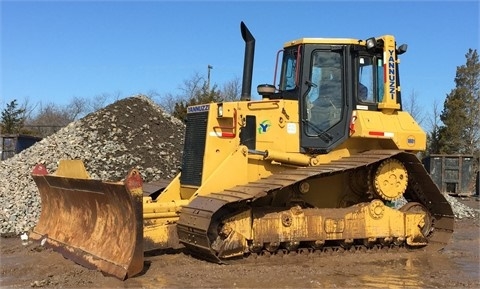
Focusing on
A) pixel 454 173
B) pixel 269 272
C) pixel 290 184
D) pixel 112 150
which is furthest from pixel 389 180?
pixel 454 173

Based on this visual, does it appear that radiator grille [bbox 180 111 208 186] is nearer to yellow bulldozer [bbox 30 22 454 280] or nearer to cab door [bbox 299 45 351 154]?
yellow bulldozer [bbox 30 22 454 280]

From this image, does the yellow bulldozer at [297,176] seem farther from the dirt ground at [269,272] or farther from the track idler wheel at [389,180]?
the dirt ground at [269,272]

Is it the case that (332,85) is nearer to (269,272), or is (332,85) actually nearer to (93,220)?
(269,272)

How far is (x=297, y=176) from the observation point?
24.8 ft

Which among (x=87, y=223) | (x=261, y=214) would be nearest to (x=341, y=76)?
(x=261, y=214)

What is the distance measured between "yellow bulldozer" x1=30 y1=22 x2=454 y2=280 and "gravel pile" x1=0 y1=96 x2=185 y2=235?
3.92 metres

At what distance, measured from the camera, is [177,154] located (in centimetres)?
1477

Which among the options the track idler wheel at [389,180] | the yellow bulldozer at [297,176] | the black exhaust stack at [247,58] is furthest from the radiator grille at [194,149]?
the track idler wheel at [389,180]

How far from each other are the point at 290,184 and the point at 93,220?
2.72 meters

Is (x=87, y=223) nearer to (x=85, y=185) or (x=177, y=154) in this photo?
(x=85, y=185)

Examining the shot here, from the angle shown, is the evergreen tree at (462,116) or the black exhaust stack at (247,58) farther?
the evergreen tree at (462,116)

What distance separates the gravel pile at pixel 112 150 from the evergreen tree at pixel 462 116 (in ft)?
60.6

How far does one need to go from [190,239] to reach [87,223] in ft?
5.12

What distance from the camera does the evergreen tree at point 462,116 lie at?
32.5 m
